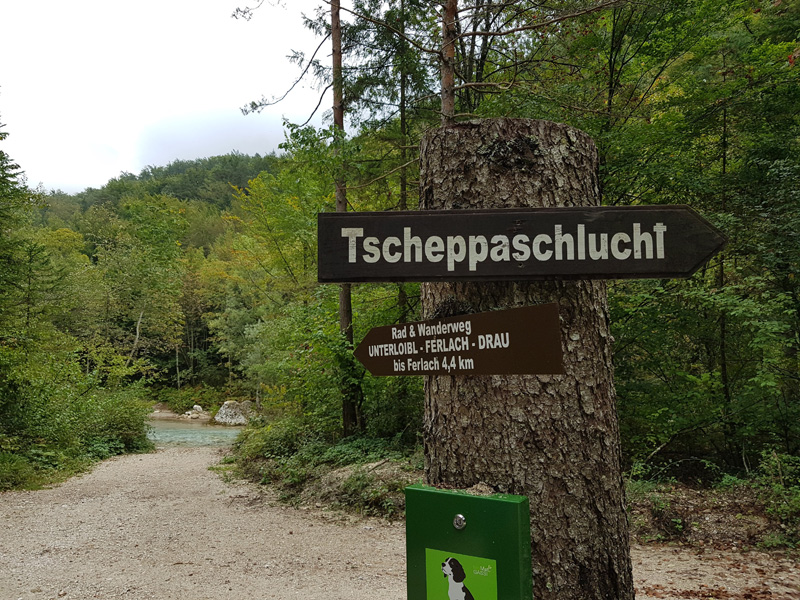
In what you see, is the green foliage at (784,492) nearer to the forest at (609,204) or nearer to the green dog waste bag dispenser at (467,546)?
the forest at (609,204)

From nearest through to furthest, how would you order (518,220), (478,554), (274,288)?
(478,554) → (518,220) → (274,288)

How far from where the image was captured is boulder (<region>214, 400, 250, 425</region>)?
90.8 ft

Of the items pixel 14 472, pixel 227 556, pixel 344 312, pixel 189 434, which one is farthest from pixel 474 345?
pixel 189 434

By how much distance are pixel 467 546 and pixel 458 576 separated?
10cm

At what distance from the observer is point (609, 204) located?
26.5 feet

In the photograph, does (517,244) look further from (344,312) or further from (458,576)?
(344,312)

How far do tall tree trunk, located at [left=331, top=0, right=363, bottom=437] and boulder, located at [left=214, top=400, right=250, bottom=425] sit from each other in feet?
59.6

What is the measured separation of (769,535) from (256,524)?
5.65 meters

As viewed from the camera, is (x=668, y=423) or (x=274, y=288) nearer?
(x=668, y=423)

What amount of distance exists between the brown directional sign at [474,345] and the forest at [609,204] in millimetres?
5355

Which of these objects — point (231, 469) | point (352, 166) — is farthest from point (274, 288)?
point (352, 166)

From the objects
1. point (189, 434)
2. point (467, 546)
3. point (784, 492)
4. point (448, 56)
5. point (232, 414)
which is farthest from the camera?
point (232, 414)

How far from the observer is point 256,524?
7133 mm

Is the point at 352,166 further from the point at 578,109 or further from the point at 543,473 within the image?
the point at 543,473
